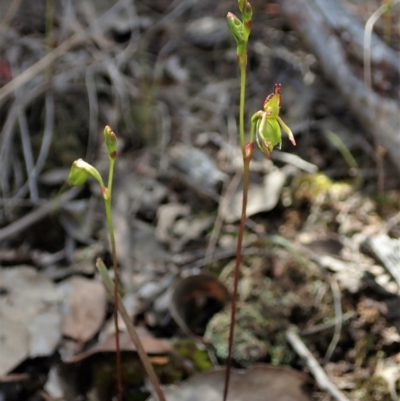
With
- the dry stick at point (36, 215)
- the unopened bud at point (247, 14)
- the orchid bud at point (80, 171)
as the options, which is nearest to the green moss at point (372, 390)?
the orchid bud at point (80, 171)

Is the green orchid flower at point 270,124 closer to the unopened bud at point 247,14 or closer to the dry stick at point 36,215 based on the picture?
the unopened bud at point 247,14

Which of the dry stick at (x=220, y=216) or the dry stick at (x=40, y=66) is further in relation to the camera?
the dry stick at (x=40, y=66)

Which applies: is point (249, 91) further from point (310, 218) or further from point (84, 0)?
point (84, 0)

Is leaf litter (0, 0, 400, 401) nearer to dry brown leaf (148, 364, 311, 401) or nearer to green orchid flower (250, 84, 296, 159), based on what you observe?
dry brown leaf (148, 364, 311, 401)

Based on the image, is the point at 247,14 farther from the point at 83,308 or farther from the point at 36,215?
the point at 36,215

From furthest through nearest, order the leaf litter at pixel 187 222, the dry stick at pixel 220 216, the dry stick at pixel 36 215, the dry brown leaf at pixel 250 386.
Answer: the dry stick at pixel 36 215 < the dry stick at pixel 220 216 < the leaf litter at pixel 187 222 < the dry brown leaf at pixel 250 386

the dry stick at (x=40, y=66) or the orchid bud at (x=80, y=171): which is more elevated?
the dry stick at (x=40, y=66)

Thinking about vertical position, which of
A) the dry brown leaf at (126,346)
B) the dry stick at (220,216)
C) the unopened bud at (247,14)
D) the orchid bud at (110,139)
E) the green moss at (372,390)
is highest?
the unopened bud at (247,14)

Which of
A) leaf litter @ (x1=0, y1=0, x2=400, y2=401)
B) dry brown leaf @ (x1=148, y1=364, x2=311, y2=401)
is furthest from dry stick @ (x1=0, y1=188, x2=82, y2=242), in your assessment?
dry brown leaf @ (x1=148, y1=364, x2=311, y2=401)

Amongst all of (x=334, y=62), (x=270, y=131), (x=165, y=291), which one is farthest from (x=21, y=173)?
(x=270, y=131)

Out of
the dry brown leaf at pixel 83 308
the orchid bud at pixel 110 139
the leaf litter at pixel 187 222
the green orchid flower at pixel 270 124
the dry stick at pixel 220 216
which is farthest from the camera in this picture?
the dry stick at pixel 220 216
